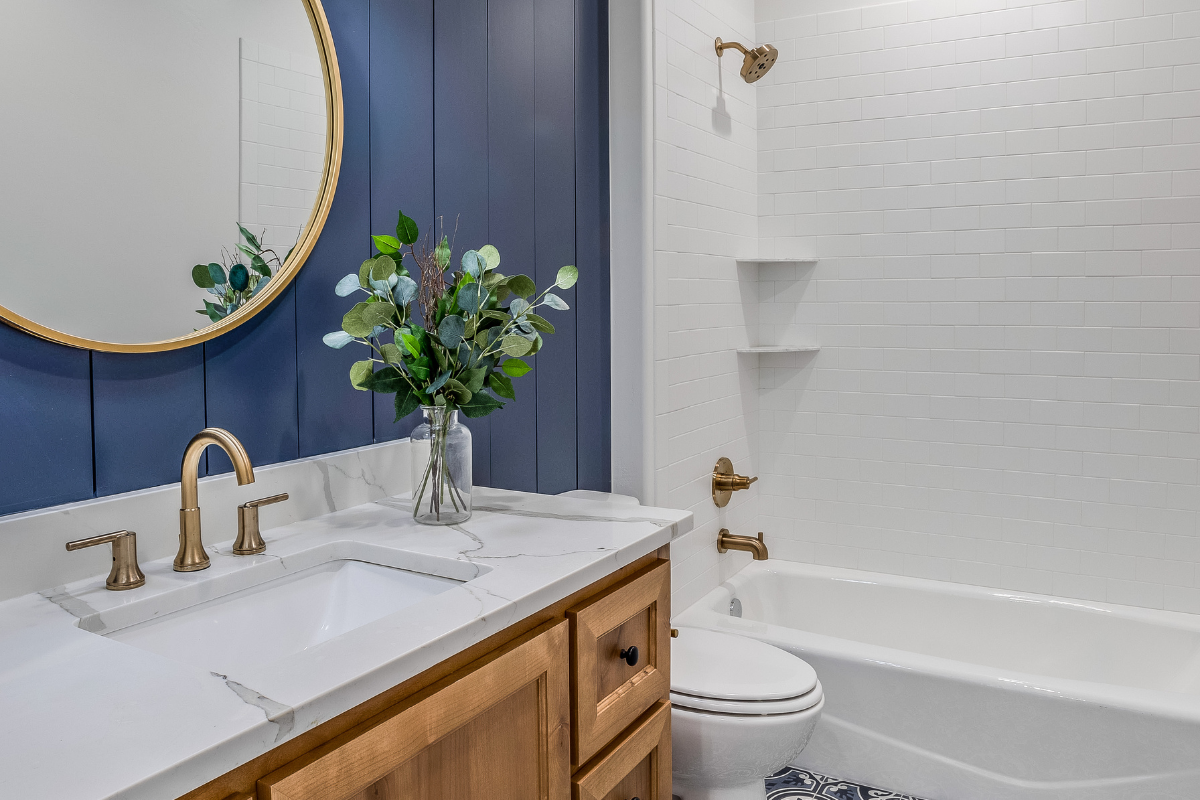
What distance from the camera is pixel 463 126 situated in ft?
5.62

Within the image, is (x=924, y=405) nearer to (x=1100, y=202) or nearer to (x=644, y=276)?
(x=1100, y=202)

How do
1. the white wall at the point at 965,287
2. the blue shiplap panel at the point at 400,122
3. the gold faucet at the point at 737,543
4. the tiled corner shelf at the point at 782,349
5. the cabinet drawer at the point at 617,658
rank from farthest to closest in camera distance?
the tiled corner shelf at the point at 782,349
the gold faucet at the point at 737,543
the white wall at the point at 965,287
the blue shiplap panel at the point at 400,122
the cabinet drawer at the point at 617,658

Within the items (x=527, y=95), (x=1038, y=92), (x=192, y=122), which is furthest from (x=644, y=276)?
(x=1038, y=92)

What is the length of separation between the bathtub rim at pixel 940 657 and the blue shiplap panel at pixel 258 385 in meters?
1.27

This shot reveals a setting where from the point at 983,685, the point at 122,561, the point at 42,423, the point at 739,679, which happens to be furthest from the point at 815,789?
the point at 42,423

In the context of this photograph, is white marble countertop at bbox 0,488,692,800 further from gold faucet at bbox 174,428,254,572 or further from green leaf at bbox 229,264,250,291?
green leaf at bbox 229,264,250,291

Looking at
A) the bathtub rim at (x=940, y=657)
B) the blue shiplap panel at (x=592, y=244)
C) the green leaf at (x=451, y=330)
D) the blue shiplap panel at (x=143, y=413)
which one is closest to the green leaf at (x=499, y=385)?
the green leaf at (x=451, y=330)

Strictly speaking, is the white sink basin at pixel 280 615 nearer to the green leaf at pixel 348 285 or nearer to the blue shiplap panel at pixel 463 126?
the green leaf at pixel 348 285

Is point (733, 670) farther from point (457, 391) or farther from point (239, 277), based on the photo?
point (239, 277)

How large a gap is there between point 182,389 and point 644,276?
1236mm

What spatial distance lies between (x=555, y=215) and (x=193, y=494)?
1.17m

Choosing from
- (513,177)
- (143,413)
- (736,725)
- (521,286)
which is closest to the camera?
(143,413)

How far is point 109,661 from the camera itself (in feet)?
2.57

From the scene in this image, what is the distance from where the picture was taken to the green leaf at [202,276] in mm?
1214
